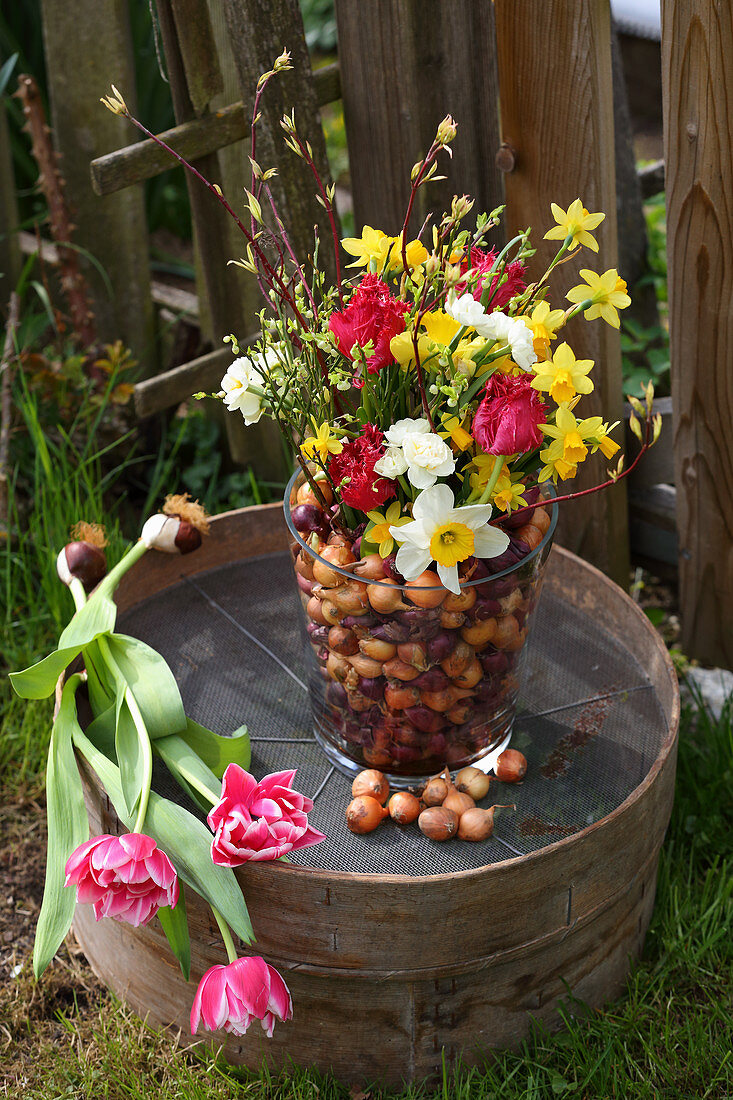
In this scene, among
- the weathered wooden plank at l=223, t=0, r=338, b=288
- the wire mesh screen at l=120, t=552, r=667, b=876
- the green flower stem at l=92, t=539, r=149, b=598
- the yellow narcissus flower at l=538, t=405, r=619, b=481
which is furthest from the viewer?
the weathered wooden plank at l=223, t=0, r=338, b=288

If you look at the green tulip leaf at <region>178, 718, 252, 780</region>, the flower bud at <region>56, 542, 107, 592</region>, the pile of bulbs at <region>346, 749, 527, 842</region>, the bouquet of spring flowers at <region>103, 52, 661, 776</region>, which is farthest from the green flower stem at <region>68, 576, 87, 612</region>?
the pile of bulbs at <region>346, 749, 527, 842</region>

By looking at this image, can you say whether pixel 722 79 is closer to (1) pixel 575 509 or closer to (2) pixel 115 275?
(1) pixel 575 509

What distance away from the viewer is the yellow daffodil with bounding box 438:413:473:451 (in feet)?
3.60

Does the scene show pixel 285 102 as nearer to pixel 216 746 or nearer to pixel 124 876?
pixel 216 746

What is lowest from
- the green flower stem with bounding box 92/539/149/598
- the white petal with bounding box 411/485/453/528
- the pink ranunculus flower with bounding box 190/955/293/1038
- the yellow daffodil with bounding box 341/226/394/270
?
the pink ranunculus flower with bounding box 190/955/293/1038

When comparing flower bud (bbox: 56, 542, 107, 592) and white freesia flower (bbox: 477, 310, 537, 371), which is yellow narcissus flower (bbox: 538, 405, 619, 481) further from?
flower bud (bbox: 56, 542, 107, 592)

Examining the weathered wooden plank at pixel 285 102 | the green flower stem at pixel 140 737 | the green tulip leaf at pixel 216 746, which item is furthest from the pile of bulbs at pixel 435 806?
the weathered wooden plank at pixel 285 102

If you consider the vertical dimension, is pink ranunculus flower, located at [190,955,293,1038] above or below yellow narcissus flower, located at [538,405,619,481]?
below

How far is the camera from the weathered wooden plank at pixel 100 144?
2250 mm

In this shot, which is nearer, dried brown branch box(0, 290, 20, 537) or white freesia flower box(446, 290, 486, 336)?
white freesia flower box(446, 290, 486, 336)

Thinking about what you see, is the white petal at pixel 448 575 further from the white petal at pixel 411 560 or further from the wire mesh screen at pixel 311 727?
the wire mesh screen at pixel 311 727

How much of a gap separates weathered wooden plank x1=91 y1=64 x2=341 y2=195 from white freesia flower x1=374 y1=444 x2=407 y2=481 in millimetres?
1039

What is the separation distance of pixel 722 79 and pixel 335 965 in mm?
1390

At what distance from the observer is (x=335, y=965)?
1.23 meters
